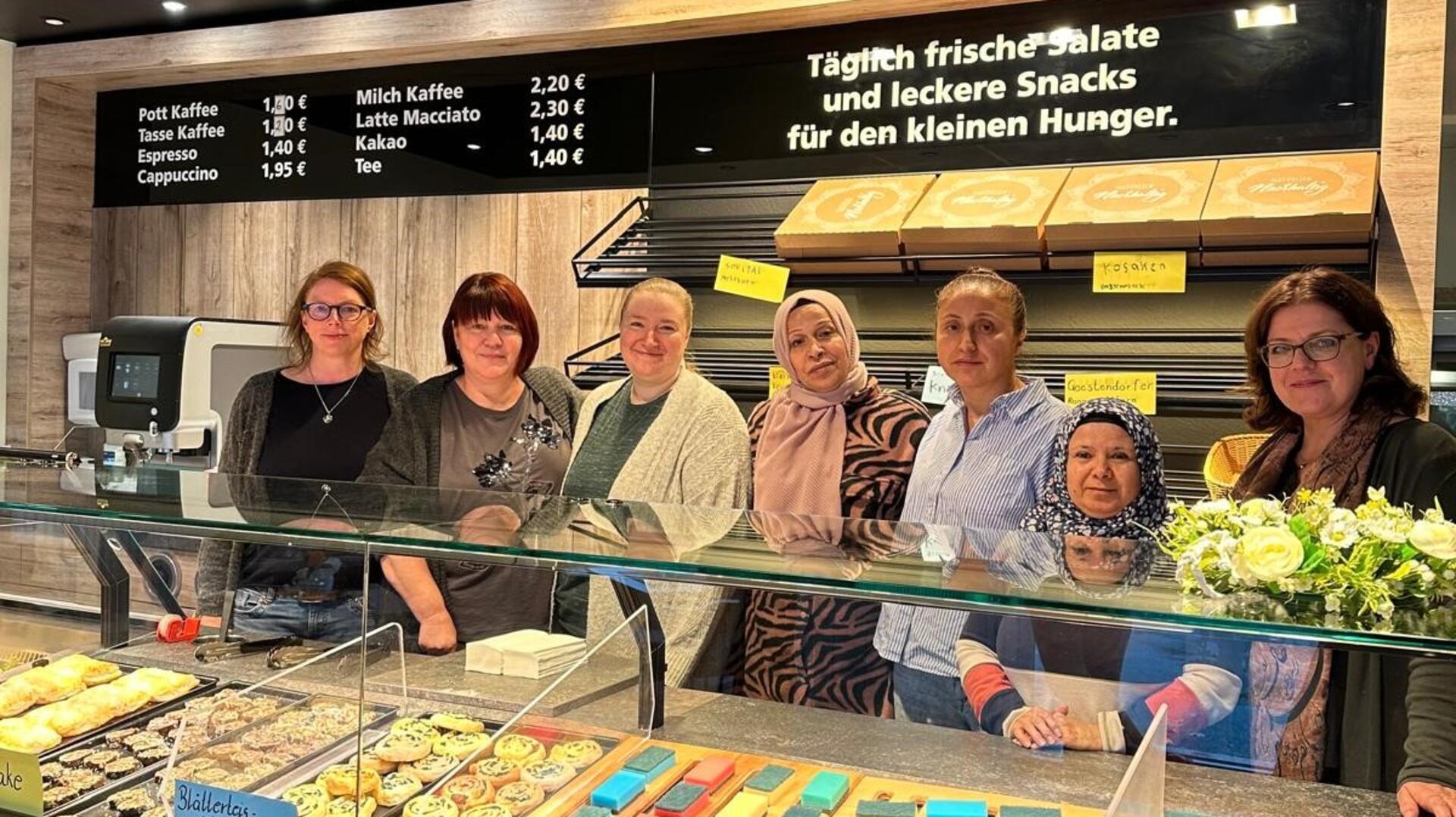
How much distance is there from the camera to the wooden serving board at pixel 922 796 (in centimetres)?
142

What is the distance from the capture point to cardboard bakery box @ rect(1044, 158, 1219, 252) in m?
3.06

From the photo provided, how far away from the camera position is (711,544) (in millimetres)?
1592

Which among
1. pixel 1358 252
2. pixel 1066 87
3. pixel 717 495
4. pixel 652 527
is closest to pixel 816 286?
pixel 1066 87

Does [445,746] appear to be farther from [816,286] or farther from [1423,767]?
[816,286]

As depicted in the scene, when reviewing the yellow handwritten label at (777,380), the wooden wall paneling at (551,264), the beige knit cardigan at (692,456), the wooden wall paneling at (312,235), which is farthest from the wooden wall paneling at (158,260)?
the beige knit cardigan at (692,456)

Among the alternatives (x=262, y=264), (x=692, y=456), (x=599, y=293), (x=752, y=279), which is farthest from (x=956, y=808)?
(x=262, y=264)

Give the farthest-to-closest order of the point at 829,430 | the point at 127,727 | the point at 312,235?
the point at 312,235 → the point at 829,430 → the point at 127,727

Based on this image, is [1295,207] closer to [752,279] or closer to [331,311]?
[752,279]

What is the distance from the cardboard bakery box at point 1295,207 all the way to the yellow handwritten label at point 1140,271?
9 cm

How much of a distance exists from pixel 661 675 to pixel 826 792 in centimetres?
37

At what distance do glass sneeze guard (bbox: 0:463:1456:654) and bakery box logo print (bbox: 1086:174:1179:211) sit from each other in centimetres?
166

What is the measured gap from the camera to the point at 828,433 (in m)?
2.84

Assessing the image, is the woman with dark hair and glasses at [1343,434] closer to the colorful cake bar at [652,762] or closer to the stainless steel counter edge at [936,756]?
the stainless steel counter edge at [936,756]

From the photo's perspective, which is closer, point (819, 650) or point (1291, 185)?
point (819, 650)
